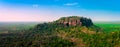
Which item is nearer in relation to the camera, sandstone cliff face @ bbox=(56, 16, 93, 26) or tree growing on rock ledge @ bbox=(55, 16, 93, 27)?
sandstone cliff face @ bbox=(56, 16, 93, 26)

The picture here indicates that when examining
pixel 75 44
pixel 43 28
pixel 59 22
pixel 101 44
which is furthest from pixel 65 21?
pixel 101 44

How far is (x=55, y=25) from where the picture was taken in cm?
16225

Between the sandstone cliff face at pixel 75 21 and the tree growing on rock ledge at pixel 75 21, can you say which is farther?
the tree growing on rock ledge at pixel 75 21

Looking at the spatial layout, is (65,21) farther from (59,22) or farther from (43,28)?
(43,28)

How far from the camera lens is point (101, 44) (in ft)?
291

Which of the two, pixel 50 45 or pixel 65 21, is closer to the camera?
pixel 50 45

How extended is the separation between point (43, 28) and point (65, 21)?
61.1 ft

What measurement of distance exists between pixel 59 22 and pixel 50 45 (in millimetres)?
76067

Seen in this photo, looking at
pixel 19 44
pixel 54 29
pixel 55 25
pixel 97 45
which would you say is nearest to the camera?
pixel 97 45

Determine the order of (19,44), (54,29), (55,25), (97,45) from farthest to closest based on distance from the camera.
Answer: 1. (55,25)
2. (54,29)
3. (19,44)
4. (97,45)

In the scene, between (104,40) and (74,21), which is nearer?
(104,40)

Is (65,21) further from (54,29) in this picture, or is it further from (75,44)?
(75,44)

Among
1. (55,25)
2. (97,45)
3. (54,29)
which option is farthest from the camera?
(55,25)

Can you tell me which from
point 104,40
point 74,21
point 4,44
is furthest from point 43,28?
point 104,40
